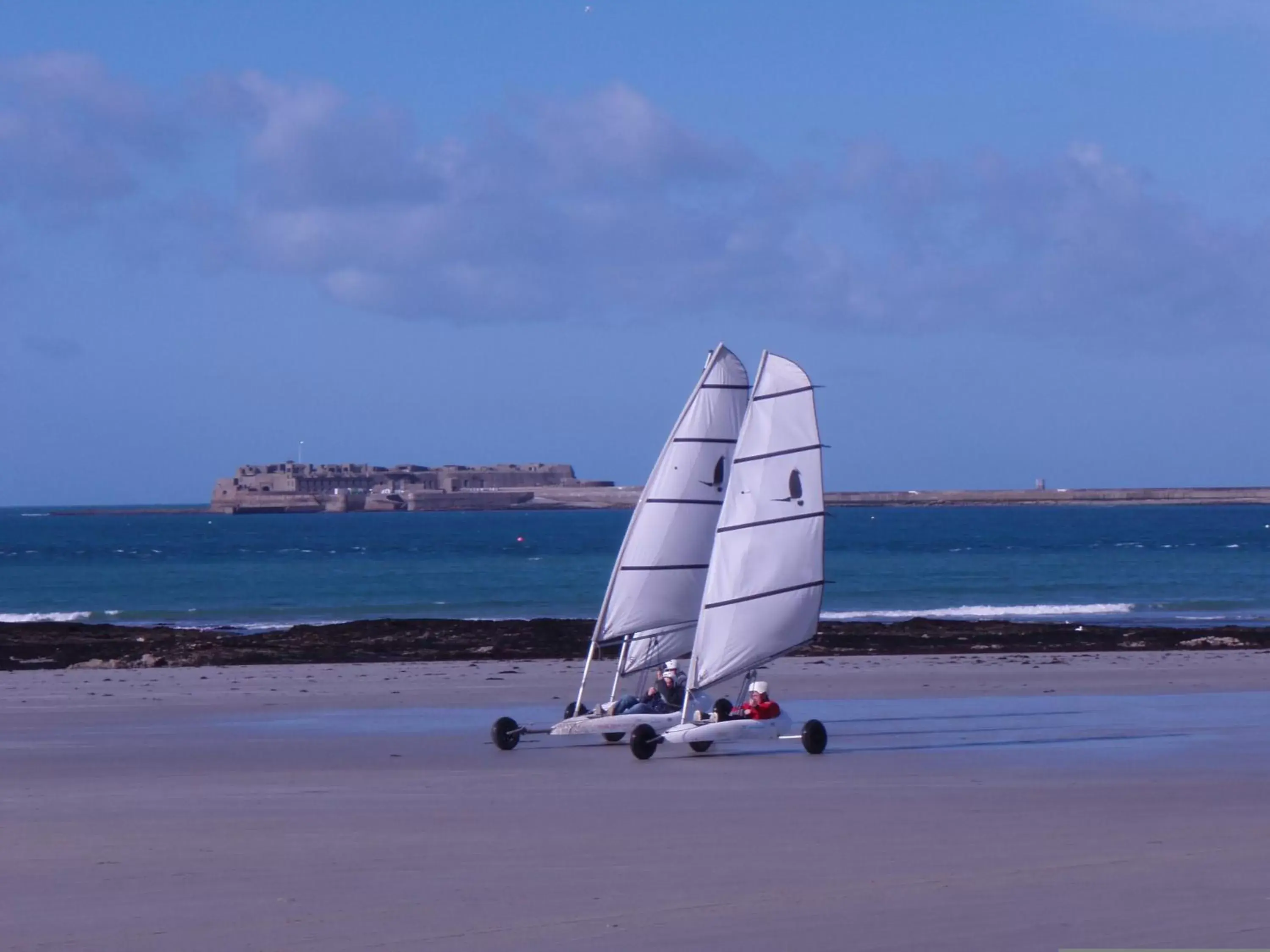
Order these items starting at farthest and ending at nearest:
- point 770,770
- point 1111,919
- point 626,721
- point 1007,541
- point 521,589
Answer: point 1007,541 < point 521,589 < point 626,721 < point 770,770 < point 1111,919

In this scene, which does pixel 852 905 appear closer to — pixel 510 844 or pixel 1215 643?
pixel 510 844

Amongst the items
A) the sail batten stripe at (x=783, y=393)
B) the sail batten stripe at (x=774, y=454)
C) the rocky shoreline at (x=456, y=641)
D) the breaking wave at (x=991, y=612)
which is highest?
the sail batten stripe at (x=783, y=393)

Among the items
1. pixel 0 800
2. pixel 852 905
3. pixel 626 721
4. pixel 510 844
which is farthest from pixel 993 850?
pixel 0 800

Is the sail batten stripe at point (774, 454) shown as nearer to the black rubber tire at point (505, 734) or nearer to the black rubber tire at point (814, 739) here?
the black rubber tire at point (814, 739)

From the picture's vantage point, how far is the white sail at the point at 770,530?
1567cm

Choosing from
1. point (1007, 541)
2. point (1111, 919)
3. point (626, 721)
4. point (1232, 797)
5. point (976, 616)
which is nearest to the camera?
point (1111, 919)

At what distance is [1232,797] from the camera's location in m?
12.3

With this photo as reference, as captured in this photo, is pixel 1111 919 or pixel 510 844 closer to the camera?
pixel 1111 919

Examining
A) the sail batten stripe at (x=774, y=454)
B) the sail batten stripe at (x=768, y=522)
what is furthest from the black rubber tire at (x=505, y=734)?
the sail batten stripe at (x=774, y=454)

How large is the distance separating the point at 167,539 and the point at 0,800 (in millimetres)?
119339

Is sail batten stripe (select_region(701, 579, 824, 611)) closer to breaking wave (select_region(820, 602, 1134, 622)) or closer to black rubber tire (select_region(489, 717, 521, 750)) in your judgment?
black rubber tire (select_region(489, 717, 521, 750))

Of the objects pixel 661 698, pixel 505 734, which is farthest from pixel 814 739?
pixel 505 734

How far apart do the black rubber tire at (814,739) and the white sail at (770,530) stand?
94 centimetres

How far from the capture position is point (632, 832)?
1096 centimetres
